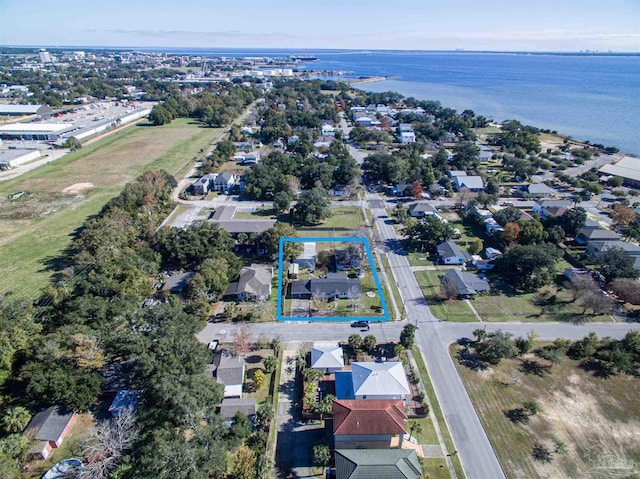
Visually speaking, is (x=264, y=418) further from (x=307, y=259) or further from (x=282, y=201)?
(x=282, y=201)

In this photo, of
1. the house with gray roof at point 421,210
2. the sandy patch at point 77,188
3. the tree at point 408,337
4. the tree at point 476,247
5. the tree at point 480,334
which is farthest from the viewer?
the sandy patch at point 77,188

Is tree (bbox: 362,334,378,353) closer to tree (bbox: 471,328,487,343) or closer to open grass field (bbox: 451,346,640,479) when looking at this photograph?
open grass field (bbox: 451,346,640,479)

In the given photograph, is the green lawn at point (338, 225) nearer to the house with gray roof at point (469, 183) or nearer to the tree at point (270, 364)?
the house with gray roof at point (469, 183)

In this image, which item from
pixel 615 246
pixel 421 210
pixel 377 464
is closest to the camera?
pixel 377 464

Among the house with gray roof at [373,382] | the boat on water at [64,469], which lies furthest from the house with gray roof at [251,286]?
the boat on water at [64,469]

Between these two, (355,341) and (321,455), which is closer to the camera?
(321,455)

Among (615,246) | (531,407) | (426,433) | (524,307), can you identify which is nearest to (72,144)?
(426,433)
